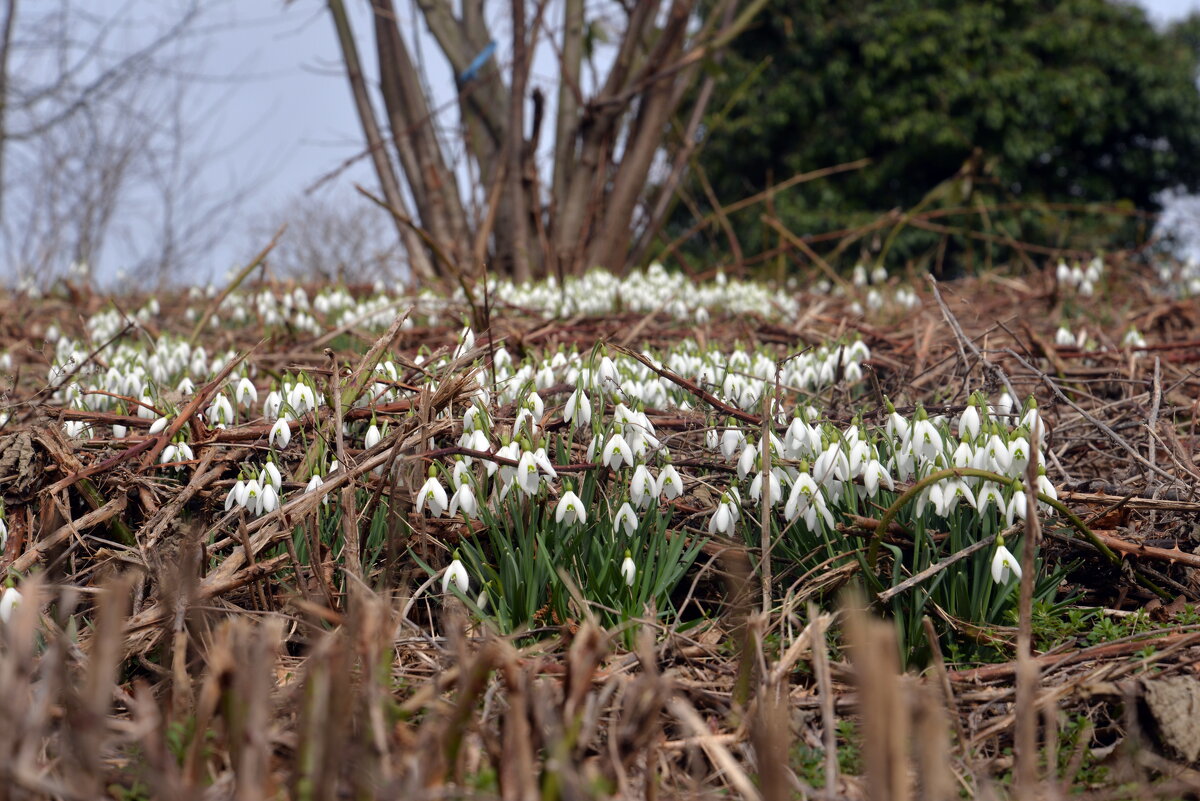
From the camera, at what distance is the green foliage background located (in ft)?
50.7

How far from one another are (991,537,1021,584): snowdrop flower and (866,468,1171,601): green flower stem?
15 cm

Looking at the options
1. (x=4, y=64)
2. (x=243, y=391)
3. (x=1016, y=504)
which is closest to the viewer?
(x=1016, y=504)

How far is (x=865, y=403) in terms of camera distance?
392cm

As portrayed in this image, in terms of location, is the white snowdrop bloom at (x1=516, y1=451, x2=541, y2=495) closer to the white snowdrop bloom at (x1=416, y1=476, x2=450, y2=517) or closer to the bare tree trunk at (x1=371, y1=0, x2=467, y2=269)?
the white snowdrop bloom at (x1=416, y1=476, x2=450, y2=517)

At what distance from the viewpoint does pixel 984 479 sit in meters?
2.43

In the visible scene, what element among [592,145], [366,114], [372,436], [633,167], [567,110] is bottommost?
[372,436]

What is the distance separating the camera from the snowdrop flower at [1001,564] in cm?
234

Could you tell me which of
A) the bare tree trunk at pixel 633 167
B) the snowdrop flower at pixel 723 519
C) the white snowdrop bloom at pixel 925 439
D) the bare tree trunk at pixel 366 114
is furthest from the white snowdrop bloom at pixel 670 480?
the bare tree trunk at pixel 366 114

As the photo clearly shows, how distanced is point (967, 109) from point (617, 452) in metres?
15.2

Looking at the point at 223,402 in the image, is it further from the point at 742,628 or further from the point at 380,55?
the point at 380,55

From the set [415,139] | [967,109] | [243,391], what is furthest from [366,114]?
[967,109]

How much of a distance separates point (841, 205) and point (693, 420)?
1385 centimetres

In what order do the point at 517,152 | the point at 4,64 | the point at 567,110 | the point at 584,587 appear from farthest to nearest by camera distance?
1. the point at 4,64
2. the point at 567,110
3. the point at 517,152
4. the point at 584,587

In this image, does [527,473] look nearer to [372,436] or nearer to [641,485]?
[641,485]
